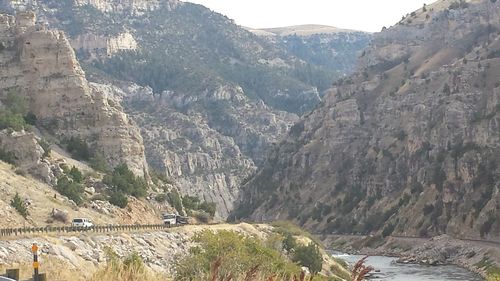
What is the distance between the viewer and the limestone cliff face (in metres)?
102

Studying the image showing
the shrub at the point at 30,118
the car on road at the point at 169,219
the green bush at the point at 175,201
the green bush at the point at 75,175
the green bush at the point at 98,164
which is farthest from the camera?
the green bush at the point at 175,201

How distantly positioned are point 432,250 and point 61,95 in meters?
79.7

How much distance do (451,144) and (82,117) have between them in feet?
364

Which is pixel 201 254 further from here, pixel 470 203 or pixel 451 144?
pixel 451 144

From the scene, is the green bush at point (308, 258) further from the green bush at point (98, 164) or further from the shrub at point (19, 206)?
the shrub at point (19, 206)

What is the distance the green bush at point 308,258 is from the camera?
9406cm

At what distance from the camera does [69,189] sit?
81.0m

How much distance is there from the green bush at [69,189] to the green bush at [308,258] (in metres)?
26.1

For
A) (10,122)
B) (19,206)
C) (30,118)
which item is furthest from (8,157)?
(19,206)

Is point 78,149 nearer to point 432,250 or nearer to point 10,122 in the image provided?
point 10,122

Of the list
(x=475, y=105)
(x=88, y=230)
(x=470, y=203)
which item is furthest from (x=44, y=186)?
(x=475, y=105)

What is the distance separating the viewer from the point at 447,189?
566ft

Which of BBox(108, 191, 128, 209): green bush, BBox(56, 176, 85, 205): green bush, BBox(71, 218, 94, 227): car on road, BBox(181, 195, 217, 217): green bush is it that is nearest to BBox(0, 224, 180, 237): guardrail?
BBox(71, 218, 94, 227): car on road

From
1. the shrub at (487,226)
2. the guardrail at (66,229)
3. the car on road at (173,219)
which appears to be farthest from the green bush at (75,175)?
the shrub at (487,226)
